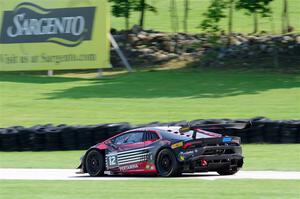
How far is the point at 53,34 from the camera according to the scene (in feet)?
130

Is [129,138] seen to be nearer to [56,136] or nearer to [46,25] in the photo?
[56,136]

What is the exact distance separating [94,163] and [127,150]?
93 centimetres

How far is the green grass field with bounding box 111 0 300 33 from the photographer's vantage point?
178 ft

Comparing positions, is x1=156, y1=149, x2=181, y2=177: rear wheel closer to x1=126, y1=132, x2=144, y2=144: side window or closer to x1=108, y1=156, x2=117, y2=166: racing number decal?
x1=126, y1=132, x2=144, y2=144: side window

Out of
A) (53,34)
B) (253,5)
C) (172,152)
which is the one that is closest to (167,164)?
(172,152)

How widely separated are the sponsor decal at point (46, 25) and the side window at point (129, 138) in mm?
23988

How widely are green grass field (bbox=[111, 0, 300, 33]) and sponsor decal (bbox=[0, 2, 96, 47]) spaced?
1595cm

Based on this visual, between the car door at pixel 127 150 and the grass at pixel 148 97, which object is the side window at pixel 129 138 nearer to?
the car door at pixel 127 150

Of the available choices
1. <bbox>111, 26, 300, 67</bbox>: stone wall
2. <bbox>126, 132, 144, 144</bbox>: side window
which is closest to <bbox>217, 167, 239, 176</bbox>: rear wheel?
<bbox>126, 132, 144, 144</bbox>: side window

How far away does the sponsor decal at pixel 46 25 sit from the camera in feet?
128

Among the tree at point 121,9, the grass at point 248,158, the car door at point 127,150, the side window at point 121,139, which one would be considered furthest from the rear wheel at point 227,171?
the tree at point 121,9
